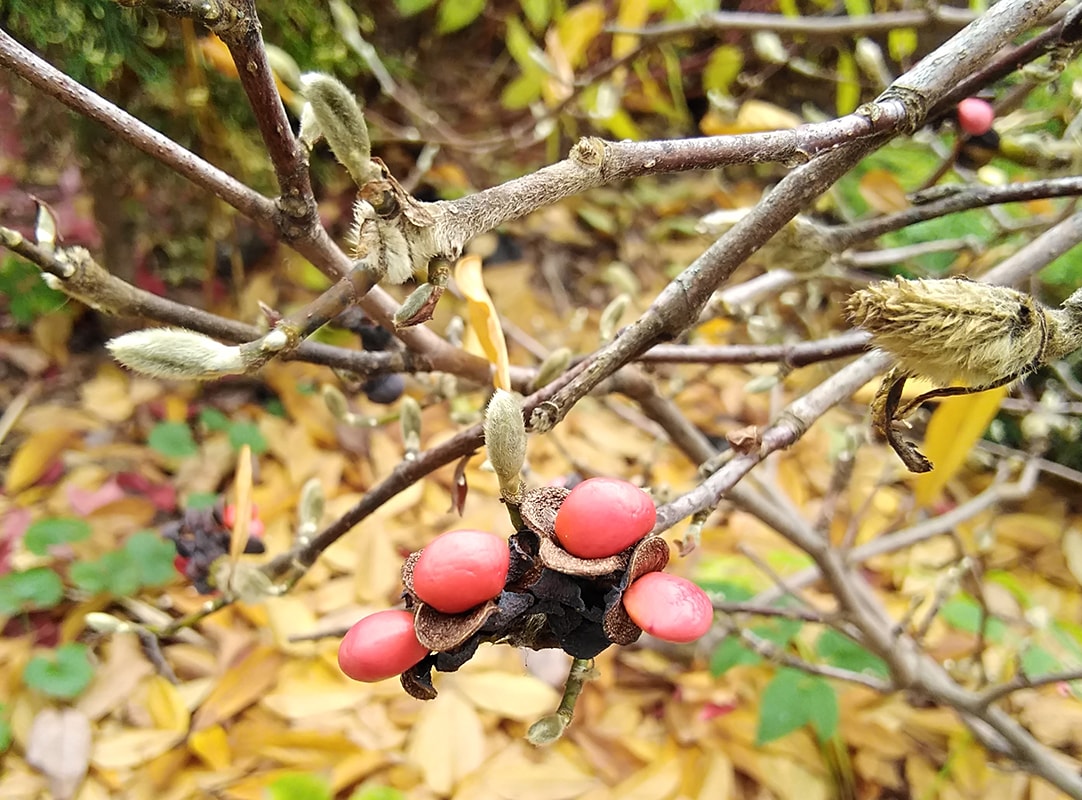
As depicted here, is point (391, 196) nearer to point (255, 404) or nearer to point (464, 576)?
point (464, 576)

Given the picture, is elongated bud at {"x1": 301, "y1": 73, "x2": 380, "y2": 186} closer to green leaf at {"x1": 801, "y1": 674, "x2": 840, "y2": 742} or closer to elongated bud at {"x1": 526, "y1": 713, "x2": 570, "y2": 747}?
elongated bud at {"x1": 526, "y1": 713, "x2": 570, "y2": 747}

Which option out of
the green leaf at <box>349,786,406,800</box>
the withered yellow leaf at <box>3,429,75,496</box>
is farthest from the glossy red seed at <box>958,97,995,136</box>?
the withered yellow leaf at <box>3,429,75,496</box>

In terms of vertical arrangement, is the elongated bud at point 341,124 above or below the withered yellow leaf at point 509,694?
above

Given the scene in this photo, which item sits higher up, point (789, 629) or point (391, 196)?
point (391, 196)

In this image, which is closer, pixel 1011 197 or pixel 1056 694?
pixel 1011 197

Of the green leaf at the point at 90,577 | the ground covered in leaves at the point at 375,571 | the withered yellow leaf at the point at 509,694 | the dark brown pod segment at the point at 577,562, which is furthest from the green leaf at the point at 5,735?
the dark brown pod segment at the point at 577,562

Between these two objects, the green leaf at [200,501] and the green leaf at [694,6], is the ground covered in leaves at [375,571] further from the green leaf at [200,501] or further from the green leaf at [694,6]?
the green leaf at [694,6]

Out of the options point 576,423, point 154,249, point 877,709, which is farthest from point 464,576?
point 154,249

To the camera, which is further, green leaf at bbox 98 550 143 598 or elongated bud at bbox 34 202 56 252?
green leaf at bbox 98 550 143 598
